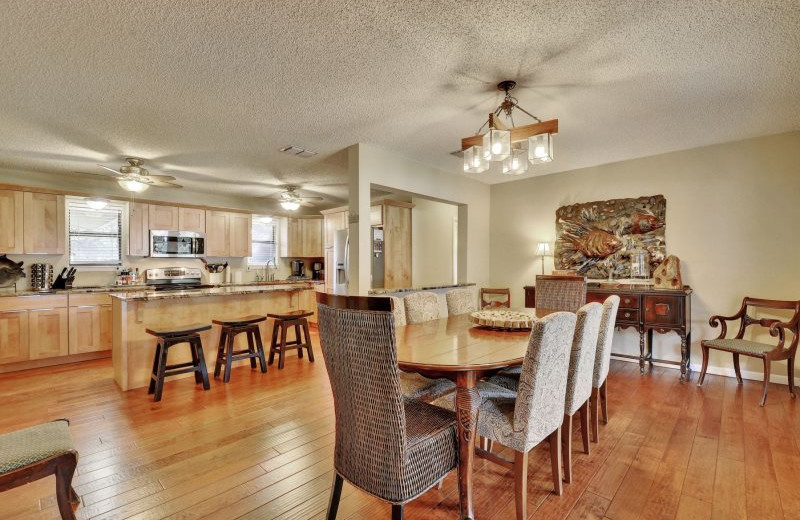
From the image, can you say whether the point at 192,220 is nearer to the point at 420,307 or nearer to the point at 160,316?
the point at 160,316

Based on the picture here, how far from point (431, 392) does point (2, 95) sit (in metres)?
3.64

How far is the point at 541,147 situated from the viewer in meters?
2.35

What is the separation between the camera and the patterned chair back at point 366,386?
4.02 feet

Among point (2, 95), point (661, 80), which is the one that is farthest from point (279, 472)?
point (661, 80)

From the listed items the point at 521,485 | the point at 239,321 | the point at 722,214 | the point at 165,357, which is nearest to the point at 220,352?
the point at 239,321

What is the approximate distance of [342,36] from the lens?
1997mm

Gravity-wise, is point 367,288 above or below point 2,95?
below

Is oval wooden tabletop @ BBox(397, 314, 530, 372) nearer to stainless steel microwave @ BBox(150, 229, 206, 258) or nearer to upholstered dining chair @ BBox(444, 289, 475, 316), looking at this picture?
upholstered dining chair @ BBox(444, 289, 475, 316)

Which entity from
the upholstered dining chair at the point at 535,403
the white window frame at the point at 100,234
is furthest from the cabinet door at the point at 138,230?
the upholstered dining chair at the point at 535,403

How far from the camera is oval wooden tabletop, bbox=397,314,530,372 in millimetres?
1562

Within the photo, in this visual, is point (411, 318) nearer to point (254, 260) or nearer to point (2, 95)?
point (2, 95)

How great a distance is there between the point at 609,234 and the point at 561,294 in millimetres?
1768

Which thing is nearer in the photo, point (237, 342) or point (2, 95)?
point (2, 95)

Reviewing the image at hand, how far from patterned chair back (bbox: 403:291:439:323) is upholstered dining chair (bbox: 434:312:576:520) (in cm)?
111
